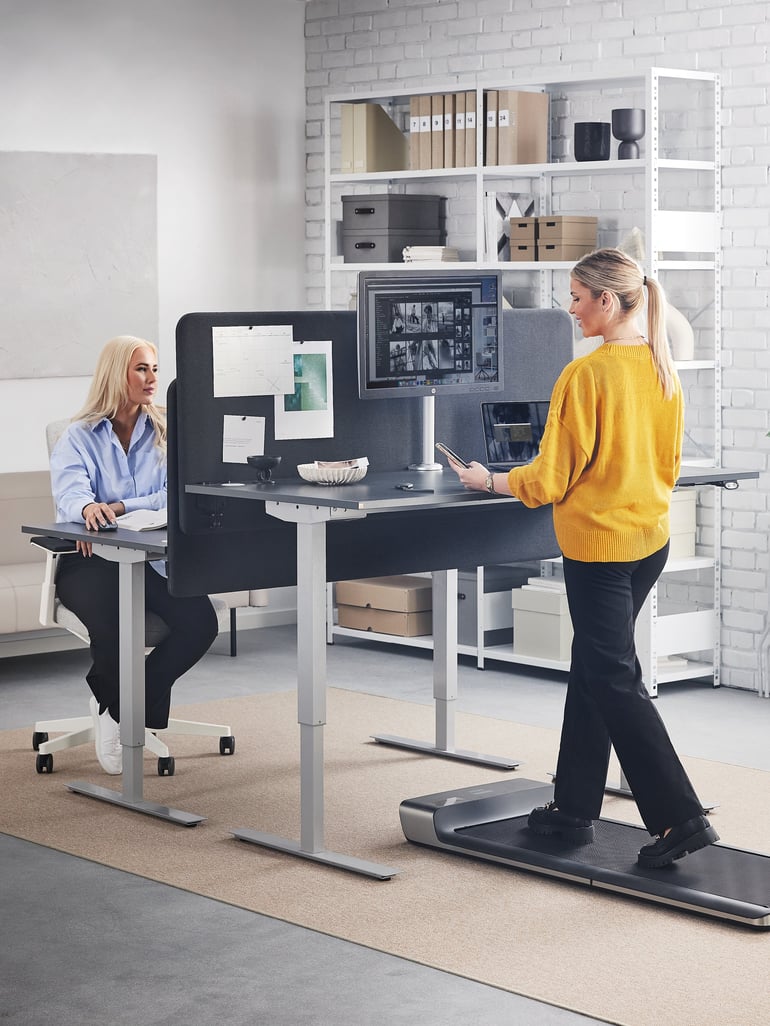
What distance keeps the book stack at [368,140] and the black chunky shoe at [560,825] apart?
→ 11.3ft

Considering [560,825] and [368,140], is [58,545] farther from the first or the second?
[368,140]

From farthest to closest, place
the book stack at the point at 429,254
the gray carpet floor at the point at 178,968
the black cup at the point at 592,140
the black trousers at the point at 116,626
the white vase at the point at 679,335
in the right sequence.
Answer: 1. the book stack at the point at 429,254
2. the black cup at the point at 592,140
3. the white vase at the point at 679,335
4. the black trousers at the point at 116,626
5. the gray carpet floor at the point at 178,968

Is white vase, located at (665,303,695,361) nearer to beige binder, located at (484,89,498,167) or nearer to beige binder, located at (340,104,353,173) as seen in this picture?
beige binder, located at (484,89,498,167)

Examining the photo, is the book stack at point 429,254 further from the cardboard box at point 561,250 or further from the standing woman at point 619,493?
the standing woman at point 619,493

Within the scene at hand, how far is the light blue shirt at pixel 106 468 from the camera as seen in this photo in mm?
4738

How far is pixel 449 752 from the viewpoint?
197 inches

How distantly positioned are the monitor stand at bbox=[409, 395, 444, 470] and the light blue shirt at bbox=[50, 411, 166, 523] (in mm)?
837

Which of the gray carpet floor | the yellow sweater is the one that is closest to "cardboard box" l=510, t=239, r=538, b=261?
the yellow sweater

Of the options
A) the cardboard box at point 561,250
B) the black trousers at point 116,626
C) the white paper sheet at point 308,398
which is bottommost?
the black trousers at point 116,626

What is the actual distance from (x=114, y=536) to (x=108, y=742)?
2.43 feet

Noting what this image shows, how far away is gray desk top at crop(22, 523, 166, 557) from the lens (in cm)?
423

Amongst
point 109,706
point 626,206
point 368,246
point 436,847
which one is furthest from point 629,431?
point 368,246

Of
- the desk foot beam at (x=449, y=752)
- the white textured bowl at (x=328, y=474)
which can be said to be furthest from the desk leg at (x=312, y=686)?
the desk foot beam at (x=449, y=752)

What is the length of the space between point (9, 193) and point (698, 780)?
356 centimetres
